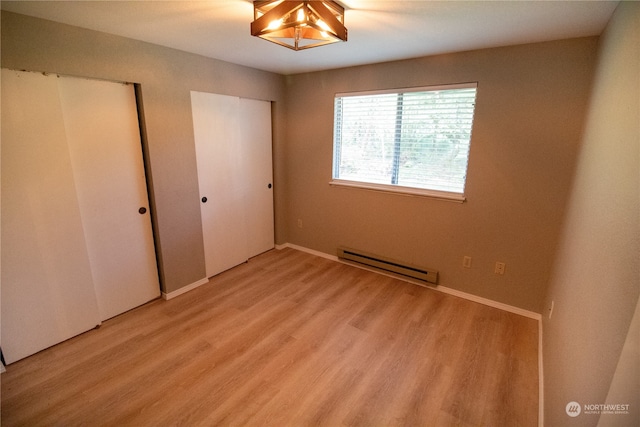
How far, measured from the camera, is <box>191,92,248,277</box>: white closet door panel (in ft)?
9.61

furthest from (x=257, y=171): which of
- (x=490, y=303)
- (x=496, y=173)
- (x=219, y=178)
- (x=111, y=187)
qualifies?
(x=490, y=303)

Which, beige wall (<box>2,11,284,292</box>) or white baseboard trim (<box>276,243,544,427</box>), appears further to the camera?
beige wall (<box>2,11,284,292</box>)

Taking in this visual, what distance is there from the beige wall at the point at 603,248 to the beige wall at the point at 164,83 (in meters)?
2.93

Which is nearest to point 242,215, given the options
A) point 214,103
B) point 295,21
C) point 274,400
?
point 214,103

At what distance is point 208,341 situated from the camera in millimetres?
2256

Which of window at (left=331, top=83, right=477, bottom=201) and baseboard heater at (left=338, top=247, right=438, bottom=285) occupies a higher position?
window at (left=331, top=83, right=477, bottom=201)

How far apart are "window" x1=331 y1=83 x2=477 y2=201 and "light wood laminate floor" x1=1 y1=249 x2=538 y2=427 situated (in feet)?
3.91

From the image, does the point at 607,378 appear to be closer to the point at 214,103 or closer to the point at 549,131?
the point at 549,131

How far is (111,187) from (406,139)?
2.70 meters

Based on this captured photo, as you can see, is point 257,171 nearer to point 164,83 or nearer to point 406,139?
point 164,83

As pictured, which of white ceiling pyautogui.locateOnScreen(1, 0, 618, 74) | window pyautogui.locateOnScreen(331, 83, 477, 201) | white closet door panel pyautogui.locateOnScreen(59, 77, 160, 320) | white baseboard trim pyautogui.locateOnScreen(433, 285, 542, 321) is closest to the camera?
white ceiling pyautogui.locateOnScreen(1, 0, 618, 74)

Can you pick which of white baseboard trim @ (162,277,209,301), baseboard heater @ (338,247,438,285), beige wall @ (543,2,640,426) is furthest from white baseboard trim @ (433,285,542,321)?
white baseboard trim @ (162,277,209,301)

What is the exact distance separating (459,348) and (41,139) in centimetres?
331

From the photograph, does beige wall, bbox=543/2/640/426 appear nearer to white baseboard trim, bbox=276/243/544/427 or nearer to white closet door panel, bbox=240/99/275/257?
white baseboard trim, bbox=276/243/544/427
